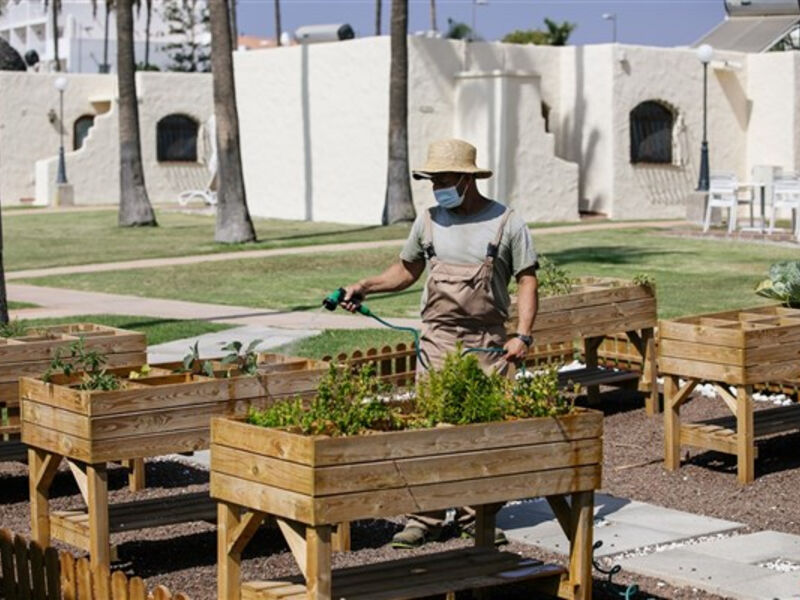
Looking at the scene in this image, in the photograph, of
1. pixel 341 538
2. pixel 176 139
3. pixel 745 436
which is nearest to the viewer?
pixel 341 538

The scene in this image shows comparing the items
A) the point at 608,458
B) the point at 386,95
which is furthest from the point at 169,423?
the point at 386,95

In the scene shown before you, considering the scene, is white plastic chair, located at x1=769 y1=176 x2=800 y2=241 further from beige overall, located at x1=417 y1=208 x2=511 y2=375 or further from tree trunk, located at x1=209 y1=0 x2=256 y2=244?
beige overall, located at x1=417 y1=208 x2=511 y2=375

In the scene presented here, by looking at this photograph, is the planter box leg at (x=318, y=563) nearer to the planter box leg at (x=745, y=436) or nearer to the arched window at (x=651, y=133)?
the planter box leg at (x=745, y=436)

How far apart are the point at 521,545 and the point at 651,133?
25.8m

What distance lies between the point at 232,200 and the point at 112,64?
5116cm

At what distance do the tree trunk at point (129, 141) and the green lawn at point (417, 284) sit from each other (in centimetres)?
912

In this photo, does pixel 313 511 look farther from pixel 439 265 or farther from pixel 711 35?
pixel 711 35

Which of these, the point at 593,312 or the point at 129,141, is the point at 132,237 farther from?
the point at 593,312

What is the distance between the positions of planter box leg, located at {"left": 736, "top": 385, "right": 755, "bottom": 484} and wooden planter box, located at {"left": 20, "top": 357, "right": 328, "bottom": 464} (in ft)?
9.16

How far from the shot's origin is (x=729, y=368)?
9453 mm

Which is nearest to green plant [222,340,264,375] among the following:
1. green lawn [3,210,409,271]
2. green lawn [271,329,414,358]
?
green lawn [271,329,414,358]

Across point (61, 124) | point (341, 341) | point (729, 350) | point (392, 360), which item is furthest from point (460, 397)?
point (61, 124)

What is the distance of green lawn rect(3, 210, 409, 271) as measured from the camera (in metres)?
26.0

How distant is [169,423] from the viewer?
755 cm
